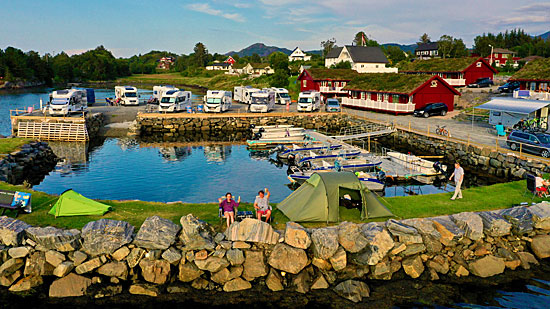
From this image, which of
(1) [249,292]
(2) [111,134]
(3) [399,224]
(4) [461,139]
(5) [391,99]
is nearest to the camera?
(1) [249,292]

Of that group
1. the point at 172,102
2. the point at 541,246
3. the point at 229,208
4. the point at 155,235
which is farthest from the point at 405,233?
the point at 172,102

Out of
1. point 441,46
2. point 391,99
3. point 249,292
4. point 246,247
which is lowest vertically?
point 249,292

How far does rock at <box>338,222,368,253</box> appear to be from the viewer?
15.3 meters

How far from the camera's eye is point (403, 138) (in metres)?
42.9

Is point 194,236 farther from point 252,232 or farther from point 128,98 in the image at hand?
point 128,98

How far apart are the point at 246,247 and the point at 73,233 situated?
20.0ft

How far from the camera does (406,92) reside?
166ft

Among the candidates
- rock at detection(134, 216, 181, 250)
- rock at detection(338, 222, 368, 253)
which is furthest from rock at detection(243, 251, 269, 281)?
rock at detection(338, 222, 368, 253)

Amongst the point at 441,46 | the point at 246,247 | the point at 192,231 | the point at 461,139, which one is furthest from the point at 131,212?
the point at 441,46

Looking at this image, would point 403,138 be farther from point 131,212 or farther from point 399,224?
point 131,212

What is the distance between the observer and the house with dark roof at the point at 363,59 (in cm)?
9744

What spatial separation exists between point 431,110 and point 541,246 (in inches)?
1384

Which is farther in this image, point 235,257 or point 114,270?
point 235,257

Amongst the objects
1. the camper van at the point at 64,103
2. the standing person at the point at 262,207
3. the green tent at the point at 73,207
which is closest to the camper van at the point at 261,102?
the camper van at the point at 64,103
